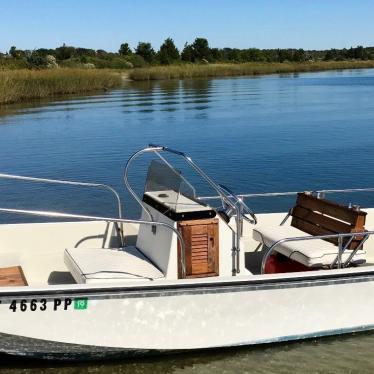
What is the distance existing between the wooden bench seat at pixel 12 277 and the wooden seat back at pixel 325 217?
3114mm

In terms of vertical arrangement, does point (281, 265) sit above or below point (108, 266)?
below

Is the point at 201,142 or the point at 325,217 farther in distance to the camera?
the point at 201,142

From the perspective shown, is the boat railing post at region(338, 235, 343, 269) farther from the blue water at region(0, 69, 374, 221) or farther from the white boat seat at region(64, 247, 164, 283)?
the blue water at region(0, 69, 374, 221)

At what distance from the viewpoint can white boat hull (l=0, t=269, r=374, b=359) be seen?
5.18 metres

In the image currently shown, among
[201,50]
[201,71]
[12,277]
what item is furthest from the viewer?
[201,50]

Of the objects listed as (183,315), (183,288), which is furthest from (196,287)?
(183,315)

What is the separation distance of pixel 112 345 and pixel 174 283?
793 millimetres

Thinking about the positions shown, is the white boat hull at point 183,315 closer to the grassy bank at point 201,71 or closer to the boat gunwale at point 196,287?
the boat gunwale at point 196,287

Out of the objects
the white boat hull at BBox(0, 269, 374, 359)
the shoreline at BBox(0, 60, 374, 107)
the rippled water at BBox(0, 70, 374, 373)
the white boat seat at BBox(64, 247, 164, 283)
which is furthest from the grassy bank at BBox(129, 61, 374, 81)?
the white boat hull at BBox(0, 269, 374, 359)

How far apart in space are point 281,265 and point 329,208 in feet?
2.62

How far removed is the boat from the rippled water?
0.86 feet

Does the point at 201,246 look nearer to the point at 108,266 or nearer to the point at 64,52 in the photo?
the point at 108,266

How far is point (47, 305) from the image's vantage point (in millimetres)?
5133

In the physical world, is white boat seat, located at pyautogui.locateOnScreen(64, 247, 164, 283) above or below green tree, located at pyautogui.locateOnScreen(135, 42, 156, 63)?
below
